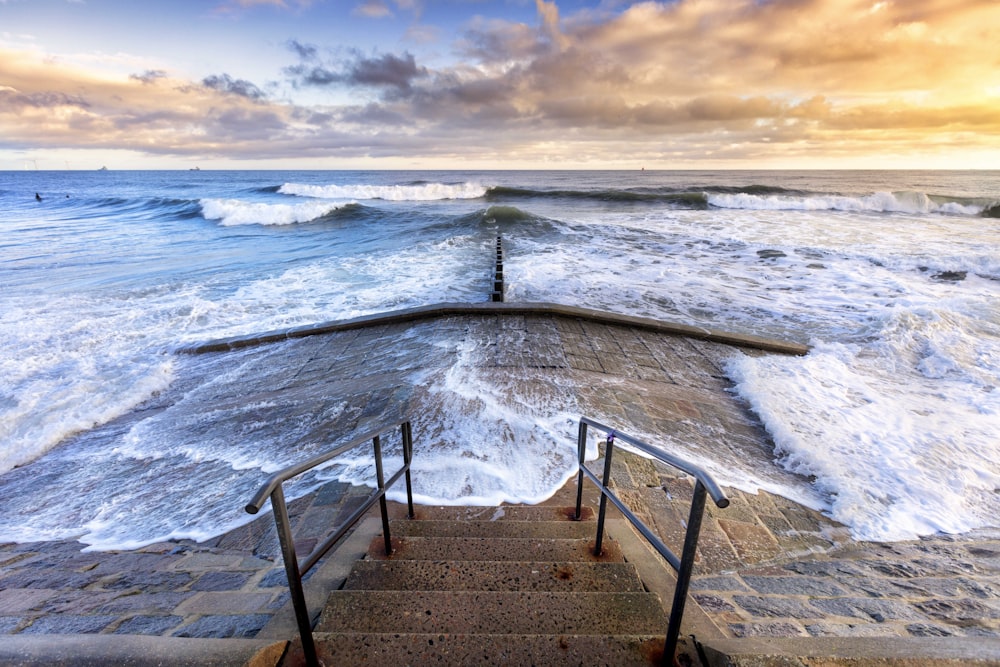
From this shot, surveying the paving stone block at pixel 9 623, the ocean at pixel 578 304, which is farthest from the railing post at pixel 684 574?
the paving stone block at pixel 9 623

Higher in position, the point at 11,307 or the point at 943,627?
the point at 943,627

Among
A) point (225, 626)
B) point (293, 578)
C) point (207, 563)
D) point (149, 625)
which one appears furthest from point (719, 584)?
point (207, 563)

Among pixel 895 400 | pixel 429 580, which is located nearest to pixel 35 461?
pixel 429 580

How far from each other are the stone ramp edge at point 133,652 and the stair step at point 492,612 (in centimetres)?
44

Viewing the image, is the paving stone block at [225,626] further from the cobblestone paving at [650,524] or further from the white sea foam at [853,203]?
the white sea foam at [853,203]

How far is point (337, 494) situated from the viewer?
4043 millimetres

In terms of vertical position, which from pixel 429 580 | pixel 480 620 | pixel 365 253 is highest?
pixel 480 620

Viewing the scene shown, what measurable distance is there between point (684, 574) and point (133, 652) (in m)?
2.13

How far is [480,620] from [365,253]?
18080 millimetres

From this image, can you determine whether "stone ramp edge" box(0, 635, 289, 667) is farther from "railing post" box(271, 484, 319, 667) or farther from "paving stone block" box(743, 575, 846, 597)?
"paving stone block" box(743, 575, 846, 597)

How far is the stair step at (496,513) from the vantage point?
3715 mm

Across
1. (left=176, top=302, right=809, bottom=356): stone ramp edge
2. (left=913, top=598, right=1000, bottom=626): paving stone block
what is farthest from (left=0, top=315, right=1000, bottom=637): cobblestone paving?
(left=176, top=302, right=809, bottom=356): stone ramp edge

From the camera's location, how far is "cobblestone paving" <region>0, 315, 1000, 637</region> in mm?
2566

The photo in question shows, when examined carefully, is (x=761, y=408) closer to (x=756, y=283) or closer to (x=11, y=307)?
(x=756, y=283)
